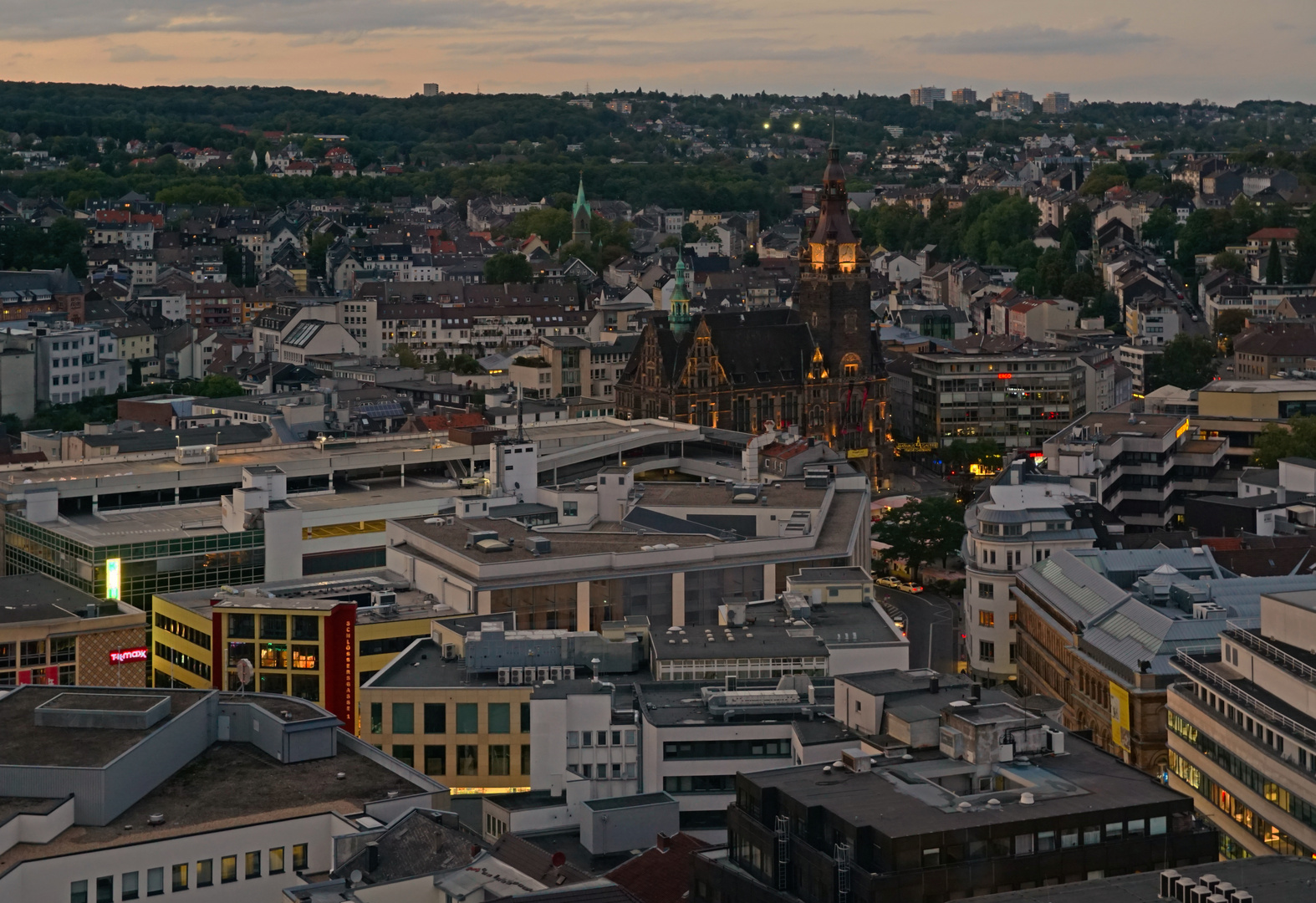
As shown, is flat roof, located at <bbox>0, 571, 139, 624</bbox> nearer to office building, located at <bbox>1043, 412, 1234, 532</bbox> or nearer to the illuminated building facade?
office building, located at <bbox>1043, 412, 1234, 532</bbox>

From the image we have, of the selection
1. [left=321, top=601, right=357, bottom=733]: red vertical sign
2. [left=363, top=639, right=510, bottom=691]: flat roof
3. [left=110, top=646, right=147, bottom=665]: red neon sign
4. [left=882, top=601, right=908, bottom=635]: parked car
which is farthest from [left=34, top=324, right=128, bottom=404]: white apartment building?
[left=363, top=639, right=510, bottom=691]: flat roof

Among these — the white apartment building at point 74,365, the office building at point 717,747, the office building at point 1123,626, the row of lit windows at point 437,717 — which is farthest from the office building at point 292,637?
the white apartment building at point 74,365

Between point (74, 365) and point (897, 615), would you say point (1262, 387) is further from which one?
point (74, 365)

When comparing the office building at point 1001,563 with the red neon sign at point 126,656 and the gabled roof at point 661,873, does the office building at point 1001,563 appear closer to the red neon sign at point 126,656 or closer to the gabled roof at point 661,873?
the red neon sign at point 126,656

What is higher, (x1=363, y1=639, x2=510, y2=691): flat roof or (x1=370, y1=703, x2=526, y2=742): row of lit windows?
(x1=363, y1=639, x2=510, y2=691): flat roof

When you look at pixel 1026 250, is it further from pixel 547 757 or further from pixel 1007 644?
pixel 547 757

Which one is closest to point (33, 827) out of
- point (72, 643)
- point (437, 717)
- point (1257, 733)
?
point (437, 717)
